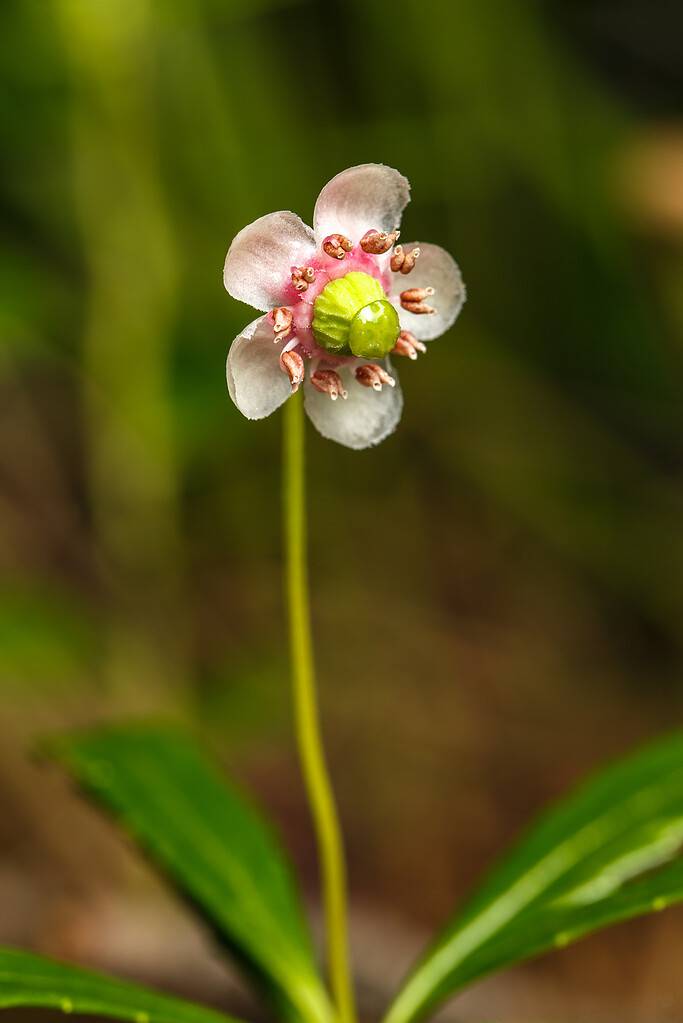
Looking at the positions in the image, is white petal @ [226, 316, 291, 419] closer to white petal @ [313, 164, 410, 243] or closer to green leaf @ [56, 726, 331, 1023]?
white petal @ [313, 164, 410, 243]

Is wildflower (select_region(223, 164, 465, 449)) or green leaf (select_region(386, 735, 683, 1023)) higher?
wildflower (select_region(223, 164, 465, 449))

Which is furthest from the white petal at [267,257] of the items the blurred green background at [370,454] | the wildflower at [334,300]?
the blurred green background at [370,454]

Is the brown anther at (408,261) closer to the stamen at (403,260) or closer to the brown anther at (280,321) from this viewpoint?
the stamen at (403,260)

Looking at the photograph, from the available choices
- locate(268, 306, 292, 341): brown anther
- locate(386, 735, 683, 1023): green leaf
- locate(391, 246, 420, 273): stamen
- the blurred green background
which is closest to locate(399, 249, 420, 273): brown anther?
locate(391, 246, 420, 273): stamen

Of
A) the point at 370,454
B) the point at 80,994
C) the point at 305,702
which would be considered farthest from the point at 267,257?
the point at 370,454

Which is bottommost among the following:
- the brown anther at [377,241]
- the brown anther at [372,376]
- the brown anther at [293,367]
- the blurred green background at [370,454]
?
the brown anther at [293,367]
